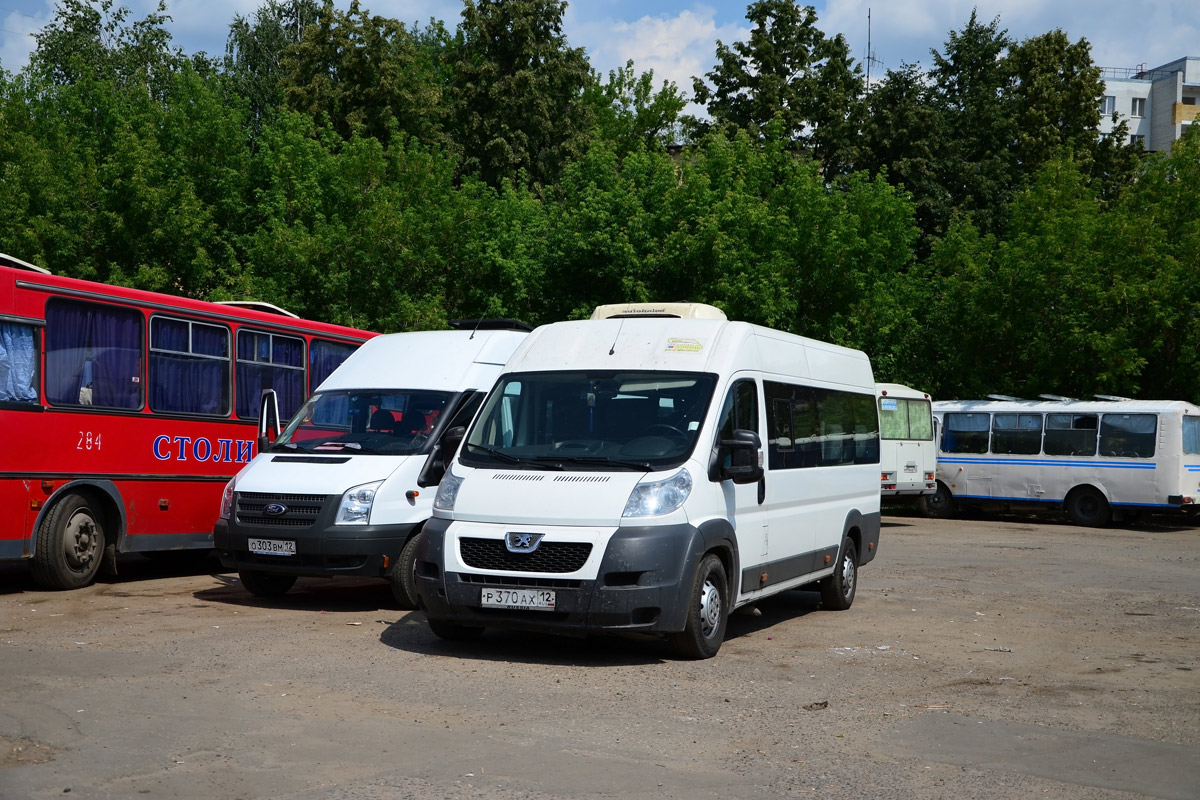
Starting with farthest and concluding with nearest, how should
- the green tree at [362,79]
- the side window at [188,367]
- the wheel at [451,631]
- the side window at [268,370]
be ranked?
1. the green tree at [362,79]
2. the side window at [268,370]
3. the side window at [188,367]
4. the wheel at [451,631]

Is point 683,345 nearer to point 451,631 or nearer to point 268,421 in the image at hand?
point 451,631

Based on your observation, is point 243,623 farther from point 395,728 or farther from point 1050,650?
point 1050,650

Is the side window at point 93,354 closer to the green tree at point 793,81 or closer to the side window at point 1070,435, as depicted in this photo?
the side window at point 1070,435

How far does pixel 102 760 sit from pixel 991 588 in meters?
11.3

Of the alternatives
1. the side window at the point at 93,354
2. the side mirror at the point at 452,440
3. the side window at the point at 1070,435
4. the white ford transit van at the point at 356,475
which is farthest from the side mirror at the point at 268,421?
the side window at the point at 1070,435

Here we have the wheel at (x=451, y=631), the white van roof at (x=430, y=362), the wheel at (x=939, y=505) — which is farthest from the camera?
the wheel at (x=939, y=505)

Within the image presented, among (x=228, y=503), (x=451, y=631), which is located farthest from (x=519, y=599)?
(x=228, y=503)

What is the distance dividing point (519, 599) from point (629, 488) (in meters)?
1.05

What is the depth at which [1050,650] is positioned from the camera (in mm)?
10273

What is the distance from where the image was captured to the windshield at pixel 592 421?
926 cm

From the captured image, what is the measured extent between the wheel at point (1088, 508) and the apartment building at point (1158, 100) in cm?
5376

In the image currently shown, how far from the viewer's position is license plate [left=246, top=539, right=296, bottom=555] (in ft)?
37.2

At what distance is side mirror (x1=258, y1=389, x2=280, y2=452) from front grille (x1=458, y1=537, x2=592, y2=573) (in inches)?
192

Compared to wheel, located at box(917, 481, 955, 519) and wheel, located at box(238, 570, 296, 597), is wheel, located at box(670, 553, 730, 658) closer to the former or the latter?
wheel, located at box(238, 570, 296, 597)
